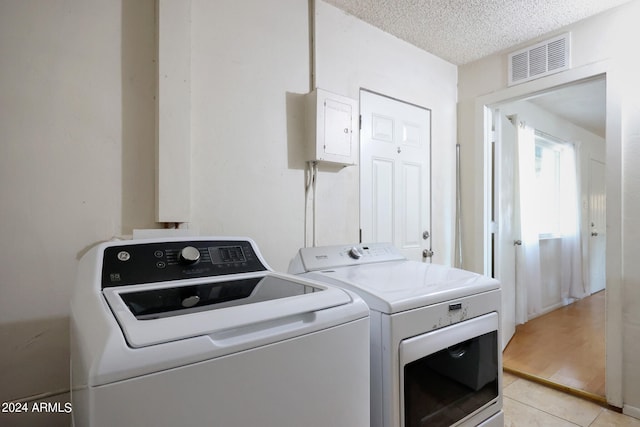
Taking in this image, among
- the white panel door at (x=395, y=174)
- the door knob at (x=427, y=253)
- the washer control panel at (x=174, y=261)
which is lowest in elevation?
the door knob at (x=427, y=253)

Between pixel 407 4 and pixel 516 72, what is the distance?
1.07 meters

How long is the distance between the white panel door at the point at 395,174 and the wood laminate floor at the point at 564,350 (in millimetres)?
1266

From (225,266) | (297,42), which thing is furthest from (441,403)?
(297,42)

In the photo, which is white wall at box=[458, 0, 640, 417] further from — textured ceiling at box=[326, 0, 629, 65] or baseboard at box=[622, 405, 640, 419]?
textured ceiling at box=[326, 0, 629, 65]

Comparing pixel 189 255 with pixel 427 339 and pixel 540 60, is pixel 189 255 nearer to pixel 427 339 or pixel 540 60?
pixel 427 339

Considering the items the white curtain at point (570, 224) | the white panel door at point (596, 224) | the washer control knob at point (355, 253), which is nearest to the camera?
the washer control knob at point (355, 253)

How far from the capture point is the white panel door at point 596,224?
4623 mm

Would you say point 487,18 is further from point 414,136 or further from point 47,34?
point 47,34

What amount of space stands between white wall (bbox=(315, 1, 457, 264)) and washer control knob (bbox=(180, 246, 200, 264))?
92 centimetres

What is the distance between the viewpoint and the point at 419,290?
1168 mm

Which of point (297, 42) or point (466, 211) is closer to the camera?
point (297, 42)

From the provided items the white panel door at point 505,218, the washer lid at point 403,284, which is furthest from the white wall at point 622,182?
the washer lid at point 403,284

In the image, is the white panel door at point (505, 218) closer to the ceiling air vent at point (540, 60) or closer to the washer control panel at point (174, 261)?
the ceiling air vent at point (540, 60)

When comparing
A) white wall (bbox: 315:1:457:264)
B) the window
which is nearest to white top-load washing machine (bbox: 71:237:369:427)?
white wall (bbox: 315:1:457:264)
